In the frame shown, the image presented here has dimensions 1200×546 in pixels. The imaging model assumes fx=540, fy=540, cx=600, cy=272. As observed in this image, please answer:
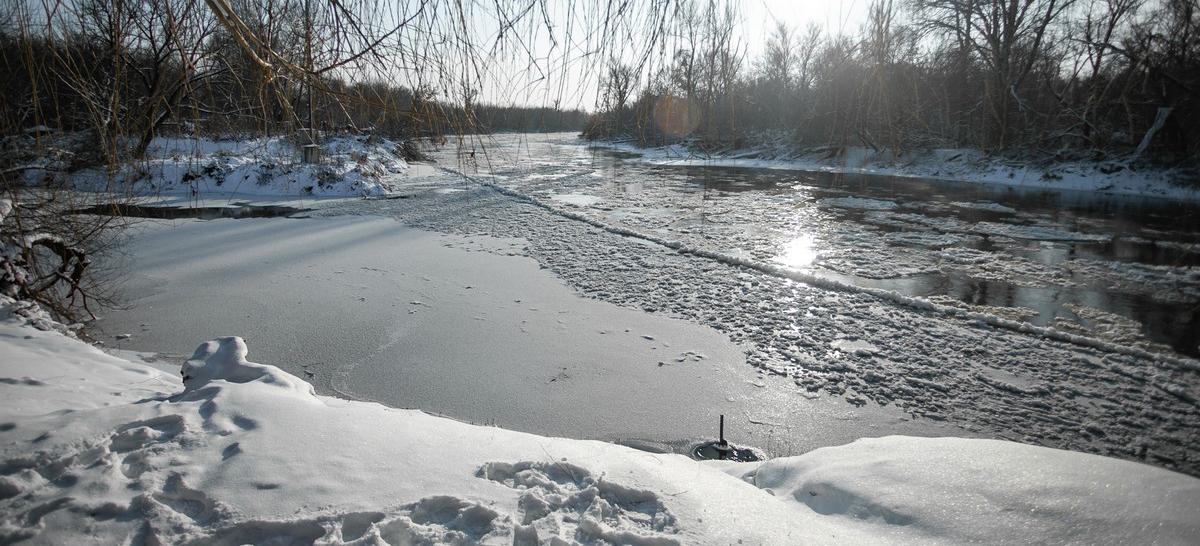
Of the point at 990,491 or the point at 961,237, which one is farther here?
the point at 961,237

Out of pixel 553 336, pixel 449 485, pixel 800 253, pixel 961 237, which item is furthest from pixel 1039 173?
pixel 449 485

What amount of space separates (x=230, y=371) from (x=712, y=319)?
12.7 ft

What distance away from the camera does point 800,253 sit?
7812mm

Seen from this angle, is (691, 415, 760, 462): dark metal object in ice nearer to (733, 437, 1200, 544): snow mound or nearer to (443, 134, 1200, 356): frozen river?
(733, 437, 1200, 544): snow mound

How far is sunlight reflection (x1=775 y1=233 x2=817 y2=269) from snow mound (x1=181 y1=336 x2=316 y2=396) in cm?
596

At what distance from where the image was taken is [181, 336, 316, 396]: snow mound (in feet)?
9.65

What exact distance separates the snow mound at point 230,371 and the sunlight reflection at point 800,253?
5958 millimetres

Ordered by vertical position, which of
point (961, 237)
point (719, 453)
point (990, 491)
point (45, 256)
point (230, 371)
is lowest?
point (719, 453)

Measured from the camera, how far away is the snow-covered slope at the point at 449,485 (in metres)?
1.63

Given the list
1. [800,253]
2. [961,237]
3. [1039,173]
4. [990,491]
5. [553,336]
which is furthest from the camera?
[1039,173]

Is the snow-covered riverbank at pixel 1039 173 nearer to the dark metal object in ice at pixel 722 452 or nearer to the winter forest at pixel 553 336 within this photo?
the winter forest at pixel 553 336

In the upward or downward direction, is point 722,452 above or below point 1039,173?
below

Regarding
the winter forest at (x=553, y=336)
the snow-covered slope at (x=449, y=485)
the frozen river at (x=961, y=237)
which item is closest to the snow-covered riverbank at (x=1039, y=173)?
the frozen river at (x=961, y=237)

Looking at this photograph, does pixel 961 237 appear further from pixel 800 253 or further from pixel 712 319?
pixel 712 319
